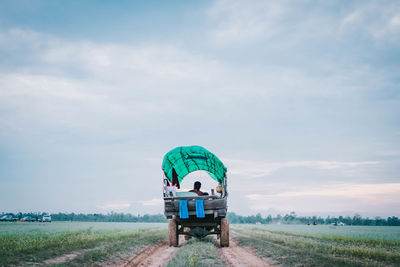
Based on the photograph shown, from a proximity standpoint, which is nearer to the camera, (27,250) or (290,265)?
(290,265)

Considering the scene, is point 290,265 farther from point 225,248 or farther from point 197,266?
point 225,248

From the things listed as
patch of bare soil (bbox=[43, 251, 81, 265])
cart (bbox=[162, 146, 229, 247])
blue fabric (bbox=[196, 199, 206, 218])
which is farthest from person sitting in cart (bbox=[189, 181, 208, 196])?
patch of bare soil (bbox=[43, 251, 81, 265])

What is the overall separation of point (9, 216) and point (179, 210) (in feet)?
278

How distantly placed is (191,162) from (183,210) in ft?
14.6

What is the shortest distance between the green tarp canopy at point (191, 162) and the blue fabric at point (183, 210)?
87.6 inches

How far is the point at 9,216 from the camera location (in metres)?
80.8

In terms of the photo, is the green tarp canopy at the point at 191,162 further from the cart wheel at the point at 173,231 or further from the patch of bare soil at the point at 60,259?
the patch of bare soil at the point at 60,259

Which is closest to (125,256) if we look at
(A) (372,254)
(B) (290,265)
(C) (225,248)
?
(C) (225,248)

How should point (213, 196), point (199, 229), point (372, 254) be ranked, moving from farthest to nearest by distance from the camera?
1. point (199, 229)
2. point (213, 196)
3. point (372, 254)

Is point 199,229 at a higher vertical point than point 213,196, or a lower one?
lower

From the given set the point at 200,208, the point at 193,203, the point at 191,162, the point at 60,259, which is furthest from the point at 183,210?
the point at 60,259

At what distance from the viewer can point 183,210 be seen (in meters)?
12.7

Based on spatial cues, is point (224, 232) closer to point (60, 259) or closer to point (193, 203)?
point (193, 203)

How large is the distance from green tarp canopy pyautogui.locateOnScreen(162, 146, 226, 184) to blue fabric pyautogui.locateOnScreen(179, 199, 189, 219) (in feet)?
7.30
